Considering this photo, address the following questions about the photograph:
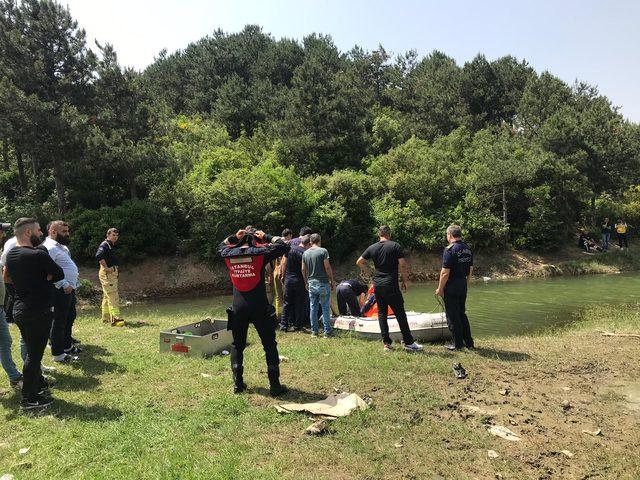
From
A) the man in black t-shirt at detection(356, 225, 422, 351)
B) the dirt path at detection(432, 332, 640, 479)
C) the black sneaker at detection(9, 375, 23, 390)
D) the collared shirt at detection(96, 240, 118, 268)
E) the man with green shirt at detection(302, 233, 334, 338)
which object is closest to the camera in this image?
the dirt path at detection(432, 332, 640, 479)

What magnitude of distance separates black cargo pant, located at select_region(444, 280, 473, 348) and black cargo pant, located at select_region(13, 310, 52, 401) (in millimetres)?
6138

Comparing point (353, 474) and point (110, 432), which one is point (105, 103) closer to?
point (110, 432)

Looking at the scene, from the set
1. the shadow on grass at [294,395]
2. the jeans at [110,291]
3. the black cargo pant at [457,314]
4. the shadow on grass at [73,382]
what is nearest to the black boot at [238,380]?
the shadow on grass at [294,395]

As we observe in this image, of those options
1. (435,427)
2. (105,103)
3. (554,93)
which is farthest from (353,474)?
(554,93)

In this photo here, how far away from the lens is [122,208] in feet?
81.3

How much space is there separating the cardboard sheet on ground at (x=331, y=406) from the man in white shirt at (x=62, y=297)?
4.01 meters

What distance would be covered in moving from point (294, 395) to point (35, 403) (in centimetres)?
312

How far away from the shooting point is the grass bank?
170 inches

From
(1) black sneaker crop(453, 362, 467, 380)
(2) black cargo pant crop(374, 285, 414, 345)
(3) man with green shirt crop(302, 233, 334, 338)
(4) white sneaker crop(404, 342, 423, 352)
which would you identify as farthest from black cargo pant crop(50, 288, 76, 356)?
(1) black sneaker crop(453, 362, 467, 380)

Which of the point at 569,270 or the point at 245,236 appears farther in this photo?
the point at 569,270

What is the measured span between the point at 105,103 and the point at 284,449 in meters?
24.9

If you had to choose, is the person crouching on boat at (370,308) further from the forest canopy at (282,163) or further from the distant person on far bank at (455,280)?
the forest canopy at (282,163)

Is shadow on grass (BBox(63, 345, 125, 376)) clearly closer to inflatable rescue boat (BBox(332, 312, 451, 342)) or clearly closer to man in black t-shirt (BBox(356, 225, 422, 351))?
man in black t-shirt (BBox(356, 225, 422, 351))

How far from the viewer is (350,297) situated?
1107 centimetres
